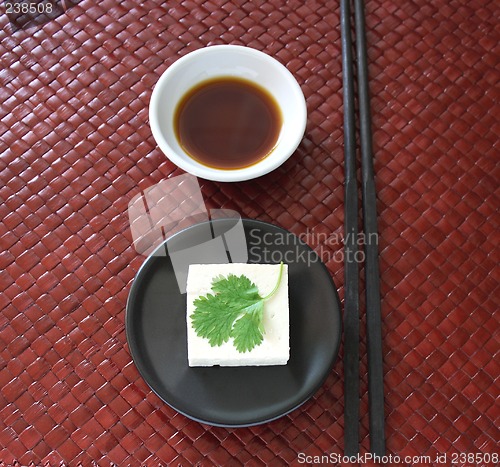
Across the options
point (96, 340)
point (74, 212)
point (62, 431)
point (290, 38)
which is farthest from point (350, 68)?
point (62, 431)

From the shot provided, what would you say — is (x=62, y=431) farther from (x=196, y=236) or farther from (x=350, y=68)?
(x=350, y=68)

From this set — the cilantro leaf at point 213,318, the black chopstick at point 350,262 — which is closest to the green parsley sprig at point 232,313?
the cilantro leaf at point 213,318

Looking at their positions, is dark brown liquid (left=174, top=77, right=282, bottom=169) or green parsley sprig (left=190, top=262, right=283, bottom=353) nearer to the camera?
green parsley sprig (left=190, top=262, right=283, bottom=353)

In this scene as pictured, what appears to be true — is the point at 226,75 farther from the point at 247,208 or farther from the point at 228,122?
the point at 247,208

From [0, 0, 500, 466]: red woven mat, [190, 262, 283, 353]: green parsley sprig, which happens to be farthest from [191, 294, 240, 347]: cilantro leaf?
[0, 0, 500, 466]: red woven mat

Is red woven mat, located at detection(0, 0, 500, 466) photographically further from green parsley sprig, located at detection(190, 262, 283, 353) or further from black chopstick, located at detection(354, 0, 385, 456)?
green parsley sprig, located at detection(190, 262, 283, 353)

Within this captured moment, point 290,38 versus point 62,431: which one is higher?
point 290,38
